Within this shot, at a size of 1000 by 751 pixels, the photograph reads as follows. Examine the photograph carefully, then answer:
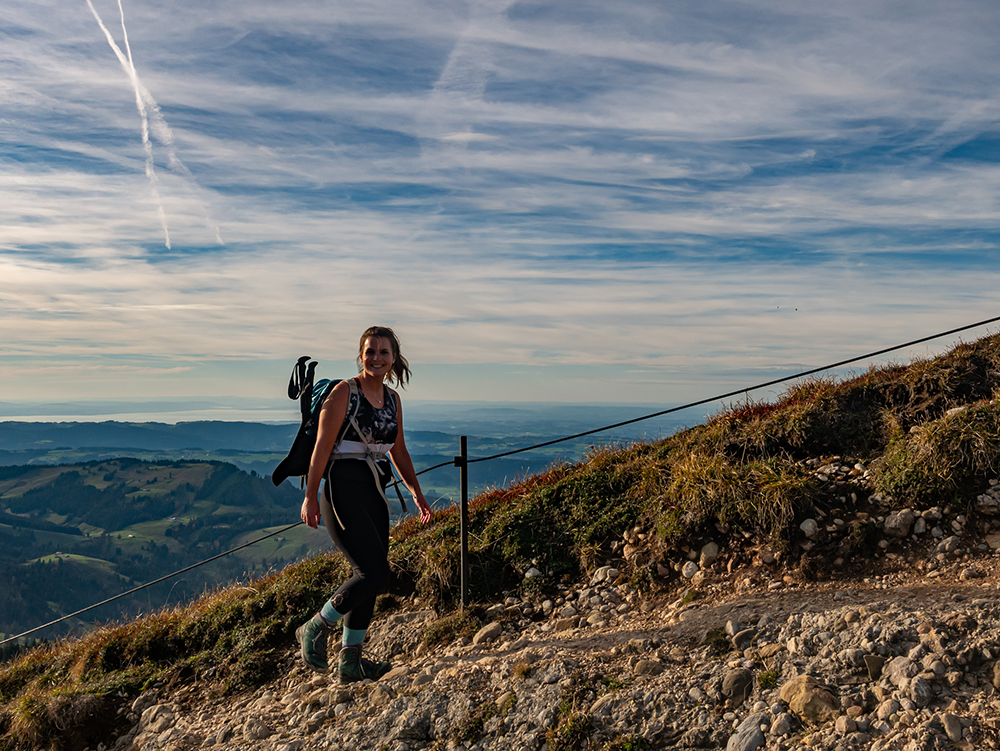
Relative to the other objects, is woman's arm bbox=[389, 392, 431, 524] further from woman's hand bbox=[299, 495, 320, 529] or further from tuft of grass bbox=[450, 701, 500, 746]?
tuft of grass bbox=[450, 701, 500, 746]

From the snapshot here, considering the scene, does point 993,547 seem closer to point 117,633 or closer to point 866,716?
point 866,716

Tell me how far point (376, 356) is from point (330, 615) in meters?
2.08

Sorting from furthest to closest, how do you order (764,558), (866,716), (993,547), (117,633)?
(117,633)
(764,558)
(993,547)
(866,716)

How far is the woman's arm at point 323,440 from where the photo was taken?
4.87 meters

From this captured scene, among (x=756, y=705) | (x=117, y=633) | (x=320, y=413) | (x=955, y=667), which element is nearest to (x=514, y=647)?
(x=756, y=705)

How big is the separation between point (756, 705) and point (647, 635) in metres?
1.20

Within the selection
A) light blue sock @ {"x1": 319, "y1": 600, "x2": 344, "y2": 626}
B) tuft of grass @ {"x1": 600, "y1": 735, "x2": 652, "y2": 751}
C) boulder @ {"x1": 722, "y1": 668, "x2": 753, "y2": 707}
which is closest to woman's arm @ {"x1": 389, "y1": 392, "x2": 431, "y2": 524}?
light blue sock @ {"x1": 319, "y1": 600, "x2": 344, "y2": 626}

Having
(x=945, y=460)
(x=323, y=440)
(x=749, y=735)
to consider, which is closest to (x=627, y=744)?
(x=749, y=735)

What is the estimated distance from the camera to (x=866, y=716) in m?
3.81

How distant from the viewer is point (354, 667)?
17.7 feet

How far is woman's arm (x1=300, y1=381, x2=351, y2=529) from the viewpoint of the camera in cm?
487

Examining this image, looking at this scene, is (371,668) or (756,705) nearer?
(756,705)

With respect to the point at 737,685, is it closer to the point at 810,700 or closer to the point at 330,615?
the point at 810,700

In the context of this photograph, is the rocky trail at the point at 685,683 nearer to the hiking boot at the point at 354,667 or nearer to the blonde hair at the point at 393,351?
the hiking boot at the point at 354,667
